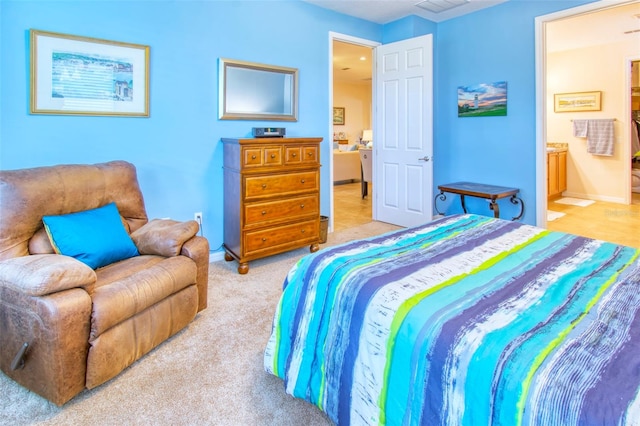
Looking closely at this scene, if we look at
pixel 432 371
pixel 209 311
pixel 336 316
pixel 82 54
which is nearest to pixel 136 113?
pixel 82 54

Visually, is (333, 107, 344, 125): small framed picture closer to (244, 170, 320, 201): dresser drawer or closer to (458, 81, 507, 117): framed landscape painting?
(458, 81, 507, 117): framed landscape painting

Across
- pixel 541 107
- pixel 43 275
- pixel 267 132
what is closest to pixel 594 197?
pixel 541 107

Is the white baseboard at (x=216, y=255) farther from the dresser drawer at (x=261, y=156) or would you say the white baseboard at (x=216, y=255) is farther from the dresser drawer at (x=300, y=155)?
the dresser drawer at (x=300, y=155)

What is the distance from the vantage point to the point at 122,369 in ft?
6.15

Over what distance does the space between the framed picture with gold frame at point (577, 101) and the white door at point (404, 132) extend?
362cm

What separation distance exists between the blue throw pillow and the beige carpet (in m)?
0.60

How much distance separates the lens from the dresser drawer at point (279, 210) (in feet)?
10.7

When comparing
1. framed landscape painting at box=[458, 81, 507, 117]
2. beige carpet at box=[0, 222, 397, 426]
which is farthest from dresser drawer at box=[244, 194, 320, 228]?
framed landscape painting at box=[458, 81, 507, 117]

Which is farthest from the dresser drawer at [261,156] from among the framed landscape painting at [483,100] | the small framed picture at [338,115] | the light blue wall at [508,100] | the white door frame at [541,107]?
the small framed picture at [338,115]

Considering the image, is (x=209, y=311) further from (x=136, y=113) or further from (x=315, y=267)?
(x=136, y=113)

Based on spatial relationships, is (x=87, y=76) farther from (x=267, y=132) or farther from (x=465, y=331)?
(x=465, y=331)

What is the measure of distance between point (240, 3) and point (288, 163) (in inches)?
61.3

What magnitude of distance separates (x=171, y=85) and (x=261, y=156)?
95 cm

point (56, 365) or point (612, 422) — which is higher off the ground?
point (612, 422)
